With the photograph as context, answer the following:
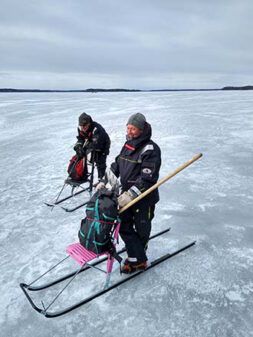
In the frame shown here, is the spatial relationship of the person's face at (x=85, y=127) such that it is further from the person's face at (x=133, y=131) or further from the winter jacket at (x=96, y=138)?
the person's face at (x=133, y=131)

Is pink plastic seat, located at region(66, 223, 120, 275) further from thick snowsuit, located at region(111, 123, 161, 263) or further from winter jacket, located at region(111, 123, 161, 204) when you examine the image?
winter jacket, located at region(111, 123, 161, 204)

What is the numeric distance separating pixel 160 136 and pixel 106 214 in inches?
338

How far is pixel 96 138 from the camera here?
491 cm

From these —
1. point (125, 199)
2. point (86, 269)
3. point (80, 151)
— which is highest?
point (125, 199)

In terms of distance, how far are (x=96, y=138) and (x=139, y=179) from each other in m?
2.52

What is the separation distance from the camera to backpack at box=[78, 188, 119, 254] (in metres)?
2.44

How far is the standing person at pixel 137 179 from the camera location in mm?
2562

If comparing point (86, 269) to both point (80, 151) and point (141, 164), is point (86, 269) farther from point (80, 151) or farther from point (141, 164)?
point (80, 151)

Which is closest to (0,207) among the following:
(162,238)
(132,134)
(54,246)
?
(54,246)

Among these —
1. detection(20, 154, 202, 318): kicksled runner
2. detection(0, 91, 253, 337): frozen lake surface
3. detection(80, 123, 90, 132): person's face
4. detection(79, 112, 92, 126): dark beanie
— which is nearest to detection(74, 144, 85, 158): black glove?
detection(80, 123, 90, 132): person's face

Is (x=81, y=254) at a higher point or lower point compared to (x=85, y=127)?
lower

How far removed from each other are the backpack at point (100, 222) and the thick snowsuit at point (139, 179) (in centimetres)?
27

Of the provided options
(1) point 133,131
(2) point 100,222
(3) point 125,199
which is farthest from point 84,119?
(2) point 100,222

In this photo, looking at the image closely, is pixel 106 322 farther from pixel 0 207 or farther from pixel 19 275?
pixel 0 207
